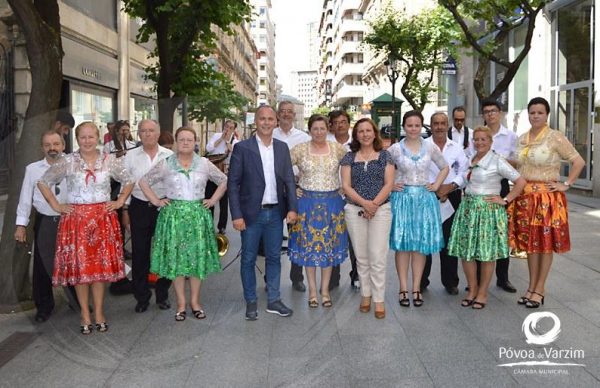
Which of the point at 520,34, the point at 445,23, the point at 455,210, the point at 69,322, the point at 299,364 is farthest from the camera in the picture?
the point at 445,23

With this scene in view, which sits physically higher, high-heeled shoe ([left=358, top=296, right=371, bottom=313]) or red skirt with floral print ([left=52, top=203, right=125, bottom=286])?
red skirt with floral print ([left=52, top=203, right=125, bottom=286])

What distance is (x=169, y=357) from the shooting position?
4.77 meters

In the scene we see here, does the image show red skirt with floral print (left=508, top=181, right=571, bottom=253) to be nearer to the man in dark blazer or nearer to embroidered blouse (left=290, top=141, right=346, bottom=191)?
embroidered blouse (left=290, top=141, right=346, bottom=191)

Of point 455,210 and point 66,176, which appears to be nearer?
point 66,176

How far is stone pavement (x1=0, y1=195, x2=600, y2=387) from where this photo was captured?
14.1ft

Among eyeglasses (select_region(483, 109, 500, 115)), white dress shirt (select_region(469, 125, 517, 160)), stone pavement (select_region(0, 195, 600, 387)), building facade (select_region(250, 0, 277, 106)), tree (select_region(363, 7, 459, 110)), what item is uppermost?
building facade (select_region(250, 0, 277, 106))

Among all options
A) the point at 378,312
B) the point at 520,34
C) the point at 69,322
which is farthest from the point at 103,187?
the point at 520,34

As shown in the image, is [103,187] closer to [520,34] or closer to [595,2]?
[595,2]

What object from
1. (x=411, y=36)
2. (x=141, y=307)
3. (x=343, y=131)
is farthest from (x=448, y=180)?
(x=411, y=36)

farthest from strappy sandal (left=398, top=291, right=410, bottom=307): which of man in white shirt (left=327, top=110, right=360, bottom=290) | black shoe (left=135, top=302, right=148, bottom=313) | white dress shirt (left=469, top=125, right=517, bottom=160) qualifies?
black shoe (left=135, top=302, right=148, bottom=313)

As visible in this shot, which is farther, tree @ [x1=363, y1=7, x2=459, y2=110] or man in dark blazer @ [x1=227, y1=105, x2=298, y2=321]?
tree @ [x1=363, y1=7, x2=459, y2=110]

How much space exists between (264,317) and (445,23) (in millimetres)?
21319

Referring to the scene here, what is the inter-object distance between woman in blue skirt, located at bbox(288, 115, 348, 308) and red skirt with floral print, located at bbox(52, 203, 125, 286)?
181 centimetres

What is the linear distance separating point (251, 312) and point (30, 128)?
3007mm
